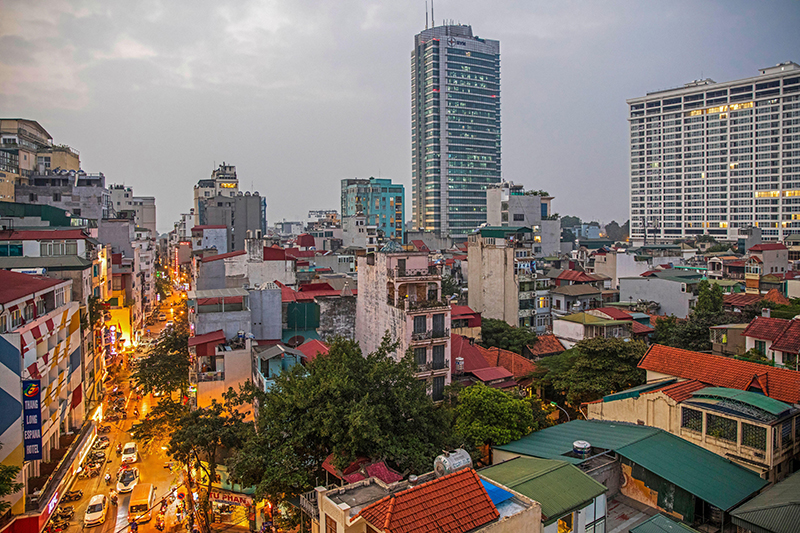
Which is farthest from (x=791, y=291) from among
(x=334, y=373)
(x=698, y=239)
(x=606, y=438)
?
(x=698, y=239)

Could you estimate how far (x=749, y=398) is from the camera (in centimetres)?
1686

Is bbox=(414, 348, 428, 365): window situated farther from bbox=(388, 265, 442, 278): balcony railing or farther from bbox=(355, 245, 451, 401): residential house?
bbox=(388, 265, 442, 278): balcony railing

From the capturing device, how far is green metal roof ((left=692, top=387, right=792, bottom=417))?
16.2 metres

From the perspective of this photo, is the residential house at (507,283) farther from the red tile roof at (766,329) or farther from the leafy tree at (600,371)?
the red tile roof at (766,329)

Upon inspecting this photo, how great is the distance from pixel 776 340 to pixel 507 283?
21842 mm

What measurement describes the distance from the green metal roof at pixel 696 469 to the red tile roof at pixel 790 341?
9.33m

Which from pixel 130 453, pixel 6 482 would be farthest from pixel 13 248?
pixel 6 482

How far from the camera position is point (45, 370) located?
68.8 feet

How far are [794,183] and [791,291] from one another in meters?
82.1

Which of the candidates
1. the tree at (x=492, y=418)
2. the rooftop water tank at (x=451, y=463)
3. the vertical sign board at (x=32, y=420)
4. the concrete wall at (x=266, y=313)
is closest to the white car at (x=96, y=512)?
the vertical sign board at (x=32, y=420)

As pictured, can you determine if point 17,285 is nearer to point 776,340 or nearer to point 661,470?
point 661,470

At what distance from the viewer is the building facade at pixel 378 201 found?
388 feet

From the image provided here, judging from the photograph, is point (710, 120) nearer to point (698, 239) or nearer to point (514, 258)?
point (698, 239)

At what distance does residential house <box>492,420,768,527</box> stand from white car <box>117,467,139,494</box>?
1627 cm
